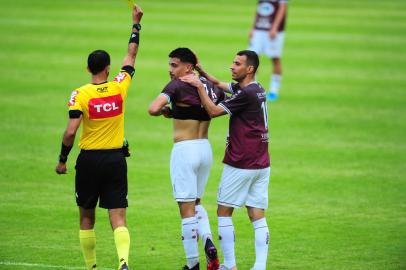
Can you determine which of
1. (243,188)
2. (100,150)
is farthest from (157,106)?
(243,188)

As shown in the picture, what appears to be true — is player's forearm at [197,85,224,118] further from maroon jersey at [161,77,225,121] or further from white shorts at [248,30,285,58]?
white shorts at [248,30,285,58]

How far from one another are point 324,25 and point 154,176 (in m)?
17.6

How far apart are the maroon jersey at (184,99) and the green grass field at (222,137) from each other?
201 centimetres

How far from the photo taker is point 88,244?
31.8 feet

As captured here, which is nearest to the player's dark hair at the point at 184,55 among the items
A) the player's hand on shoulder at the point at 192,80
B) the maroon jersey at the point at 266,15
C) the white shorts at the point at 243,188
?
the player's hand on shoulder at the point at 192,80

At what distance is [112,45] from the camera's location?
25.5 meters

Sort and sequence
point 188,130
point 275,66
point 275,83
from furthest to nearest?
1. point 275,66
2. point 275,83
3. point 188,130

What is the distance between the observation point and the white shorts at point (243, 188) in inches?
392

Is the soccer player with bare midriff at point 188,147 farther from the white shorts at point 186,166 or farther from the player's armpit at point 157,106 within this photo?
the player's armpit at point 157,106

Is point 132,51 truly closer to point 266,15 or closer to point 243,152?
point 243,152

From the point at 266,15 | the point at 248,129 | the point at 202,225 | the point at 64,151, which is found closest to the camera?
the point at 64,151

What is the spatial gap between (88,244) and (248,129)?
7.51 feet

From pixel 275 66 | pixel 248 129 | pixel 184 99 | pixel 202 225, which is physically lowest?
pixel 202 225

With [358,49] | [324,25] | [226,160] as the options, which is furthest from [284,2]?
[226,160]
